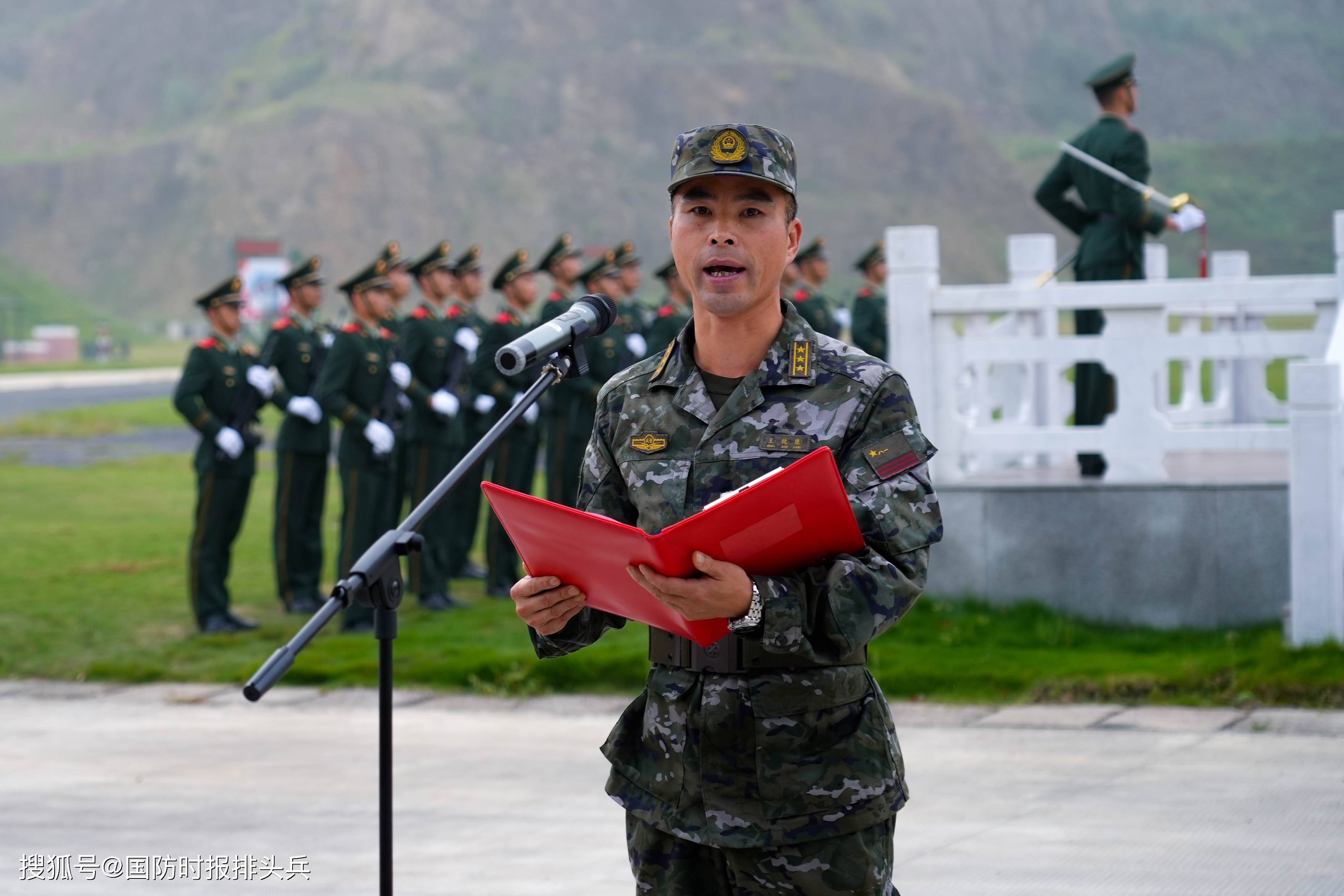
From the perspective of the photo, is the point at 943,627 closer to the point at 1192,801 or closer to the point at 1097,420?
the point at 1097,420

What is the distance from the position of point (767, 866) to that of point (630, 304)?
10760 millimetres

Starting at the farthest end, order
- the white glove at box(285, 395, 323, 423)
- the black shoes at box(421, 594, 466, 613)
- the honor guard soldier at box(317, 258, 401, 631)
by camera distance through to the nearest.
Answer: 1. the white glove at box(285, 395, 323, 423)
2. the black shoes at box(421, 594, 466, 613)
3. the honor guard soldier at box(317, 258, 401, 631)

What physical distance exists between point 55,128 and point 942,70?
57670 mm

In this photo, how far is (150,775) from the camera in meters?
6.20

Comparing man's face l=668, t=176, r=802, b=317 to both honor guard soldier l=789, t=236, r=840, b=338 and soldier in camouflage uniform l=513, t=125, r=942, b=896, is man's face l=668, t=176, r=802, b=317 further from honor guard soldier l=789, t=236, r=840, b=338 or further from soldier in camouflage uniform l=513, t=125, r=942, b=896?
honor guard soldier l=789, t=236, r=840, b=338

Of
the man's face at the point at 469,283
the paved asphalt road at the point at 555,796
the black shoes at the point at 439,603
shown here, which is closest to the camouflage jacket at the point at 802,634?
the paved asphalt road at the point at 555,796

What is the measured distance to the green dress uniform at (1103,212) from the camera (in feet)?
27.7

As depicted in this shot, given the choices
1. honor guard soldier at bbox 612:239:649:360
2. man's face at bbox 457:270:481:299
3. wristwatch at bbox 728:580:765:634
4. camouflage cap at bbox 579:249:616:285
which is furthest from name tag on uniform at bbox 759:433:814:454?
honor guard soldier at bbox 612:239:649:360

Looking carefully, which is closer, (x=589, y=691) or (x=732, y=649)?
(x=732, y=649)

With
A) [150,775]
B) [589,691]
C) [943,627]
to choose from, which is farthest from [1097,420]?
[150,775]

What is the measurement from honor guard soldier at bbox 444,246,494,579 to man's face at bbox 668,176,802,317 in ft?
26.4

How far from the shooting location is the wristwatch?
2.37m

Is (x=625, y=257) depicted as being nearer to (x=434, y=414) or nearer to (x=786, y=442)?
(x=434, y=414)

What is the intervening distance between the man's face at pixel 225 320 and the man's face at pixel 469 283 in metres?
1.97
